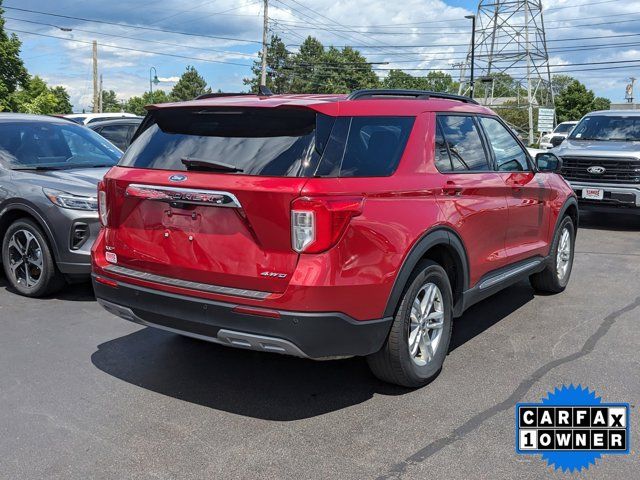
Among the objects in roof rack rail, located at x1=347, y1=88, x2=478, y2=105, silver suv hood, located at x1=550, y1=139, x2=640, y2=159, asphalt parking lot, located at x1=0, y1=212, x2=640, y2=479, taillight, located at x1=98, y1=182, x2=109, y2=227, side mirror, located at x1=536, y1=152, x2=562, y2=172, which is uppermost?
roof rack rail, located at x1=347, y1=88, x2=478, y2=105

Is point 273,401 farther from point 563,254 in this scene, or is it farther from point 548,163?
point 563,254

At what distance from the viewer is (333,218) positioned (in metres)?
3.38

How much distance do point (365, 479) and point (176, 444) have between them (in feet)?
3.41

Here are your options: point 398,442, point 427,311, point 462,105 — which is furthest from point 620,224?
point 398,442

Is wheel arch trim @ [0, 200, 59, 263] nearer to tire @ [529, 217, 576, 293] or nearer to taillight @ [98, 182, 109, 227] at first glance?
taillight @ [98, 182, 109, 227]

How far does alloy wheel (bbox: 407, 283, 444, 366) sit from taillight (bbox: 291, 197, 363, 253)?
0.89 metres

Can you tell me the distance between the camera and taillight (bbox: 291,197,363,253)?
3355mm

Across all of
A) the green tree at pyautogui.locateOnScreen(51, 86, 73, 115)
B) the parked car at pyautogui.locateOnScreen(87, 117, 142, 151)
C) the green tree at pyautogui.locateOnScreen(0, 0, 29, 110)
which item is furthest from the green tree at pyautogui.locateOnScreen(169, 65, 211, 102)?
the parked car at pyautogui.locateOnScreen(87, 117, 142, 151)

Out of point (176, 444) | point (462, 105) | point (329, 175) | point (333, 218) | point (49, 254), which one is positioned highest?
point (462, 105)

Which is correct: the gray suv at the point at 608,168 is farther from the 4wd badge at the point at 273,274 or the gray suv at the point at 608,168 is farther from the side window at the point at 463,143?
the 4wd badge at the point at 273,274

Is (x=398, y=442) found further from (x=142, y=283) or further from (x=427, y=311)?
(x=142, y=283)

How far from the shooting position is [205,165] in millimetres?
3686

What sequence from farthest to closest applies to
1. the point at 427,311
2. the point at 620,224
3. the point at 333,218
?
the point at 620,224, the point at 427,311, the point at 333,218

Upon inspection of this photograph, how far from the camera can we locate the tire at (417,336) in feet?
12.7
